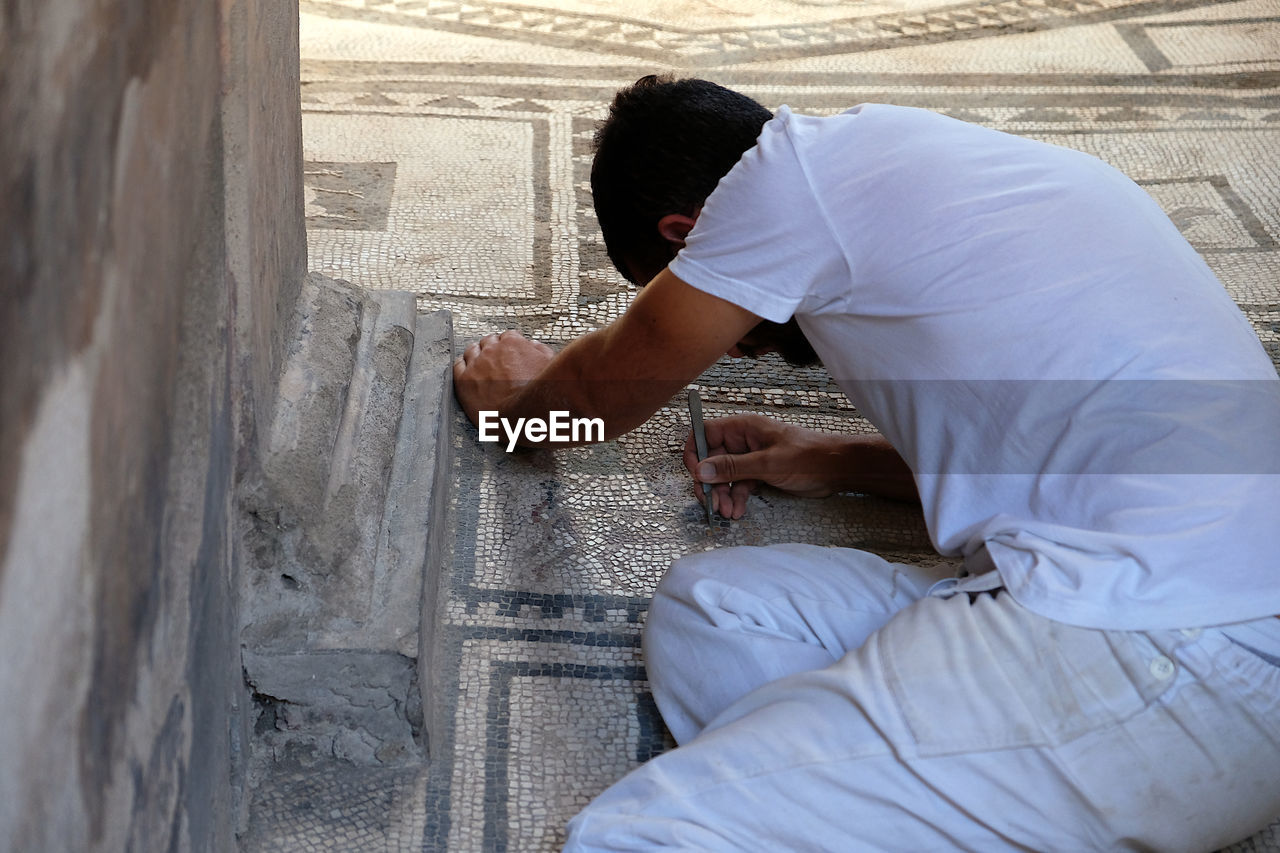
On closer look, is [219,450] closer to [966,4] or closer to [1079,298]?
[1079,298]

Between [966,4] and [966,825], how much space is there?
3.32 metres

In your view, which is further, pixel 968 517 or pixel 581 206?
pixel 581 206

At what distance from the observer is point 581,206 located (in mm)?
2678

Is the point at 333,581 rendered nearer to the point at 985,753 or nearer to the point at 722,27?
the point at 985,753

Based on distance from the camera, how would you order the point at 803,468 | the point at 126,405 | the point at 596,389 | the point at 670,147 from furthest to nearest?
the point at 803,468 < the point at 596,389 < the point at 670,147 < the point at 126,405

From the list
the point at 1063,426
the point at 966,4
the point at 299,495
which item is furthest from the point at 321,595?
the point at 966,4

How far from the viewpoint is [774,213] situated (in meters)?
1.31

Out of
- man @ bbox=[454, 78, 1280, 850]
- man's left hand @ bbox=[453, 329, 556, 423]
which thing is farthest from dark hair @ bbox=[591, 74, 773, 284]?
man's left hand @ bbox=[453, 329, 556, 423]

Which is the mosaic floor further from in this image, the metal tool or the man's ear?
the man's ear

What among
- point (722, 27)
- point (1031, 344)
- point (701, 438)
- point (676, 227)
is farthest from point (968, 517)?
point (722, 27)

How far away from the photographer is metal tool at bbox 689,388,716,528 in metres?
1.85

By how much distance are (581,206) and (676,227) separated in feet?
3.92

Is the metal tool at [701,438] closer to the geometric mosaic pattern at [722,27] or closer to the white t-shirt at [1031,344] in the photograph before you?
the white t-shirt at [1031,344]

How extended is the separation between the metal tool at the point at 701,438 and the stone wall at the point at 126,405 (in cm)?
71
